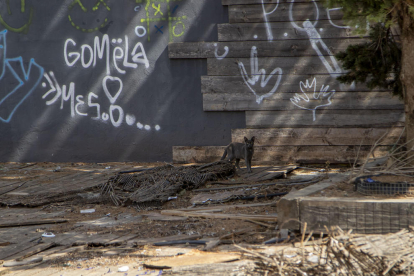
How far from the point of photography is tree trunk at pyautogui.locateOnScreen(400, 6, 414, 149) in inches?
164

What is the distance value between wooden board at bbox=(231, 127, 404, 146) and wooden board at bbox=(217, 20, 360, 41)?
1653mm

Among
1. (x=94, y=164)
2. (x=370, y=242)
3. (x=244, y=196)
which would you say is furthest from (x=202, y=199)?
(x=94, y=164)

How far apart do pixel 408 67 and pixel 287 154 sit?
407cm

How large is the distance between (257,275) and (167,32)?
677 centimetres

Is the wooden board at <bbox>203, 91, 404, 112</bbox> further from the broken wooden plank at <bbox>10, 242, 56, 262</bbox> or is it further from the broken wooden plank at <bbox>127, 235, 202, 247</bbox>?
the broken wooden plank at <bbox>10, 242, 56, 262</bbox>

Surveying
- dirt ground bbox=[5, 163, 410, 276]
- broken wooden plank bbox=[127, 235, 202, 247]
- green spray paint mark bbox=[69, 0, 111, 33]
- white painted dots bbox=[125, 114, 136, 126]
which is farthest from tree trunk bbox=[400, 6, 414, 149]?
green spray paint mark bbox=[69, 0, 111, 33]

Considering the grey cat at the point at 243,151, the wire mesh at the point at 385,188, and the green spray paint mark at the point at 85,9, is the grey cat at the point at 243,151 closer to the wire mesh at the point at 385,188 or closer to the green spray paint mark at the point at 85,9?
the wire mesh at the point at 385,188

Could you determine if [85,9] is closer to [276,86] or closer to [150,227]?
[276,86]

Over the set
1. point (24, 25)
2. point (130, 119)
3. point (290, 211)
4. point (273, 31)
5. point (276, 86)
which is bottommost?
point (290, 211)

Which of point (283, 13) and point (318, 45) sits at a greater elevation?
point (283, 13)

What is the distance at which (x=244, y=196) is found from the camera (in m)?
5.40

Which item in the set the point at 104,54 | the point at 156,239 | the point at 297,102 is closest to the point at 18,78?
the point at 104,54

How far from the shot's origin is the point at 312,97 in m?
8.02

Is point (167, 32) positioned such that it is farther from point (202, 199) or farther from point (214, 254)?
point (214, 254)
